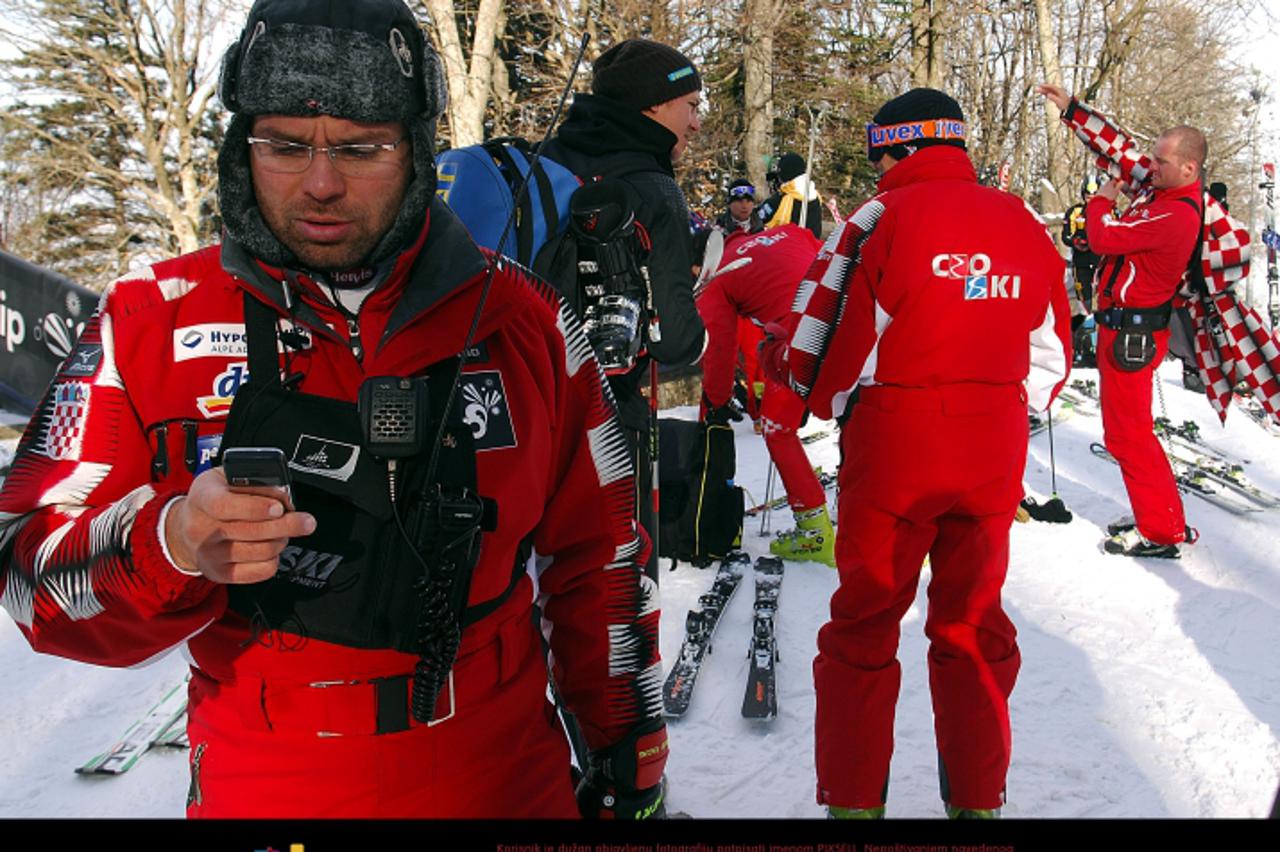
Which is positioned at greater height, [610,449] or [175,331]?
[175,331]

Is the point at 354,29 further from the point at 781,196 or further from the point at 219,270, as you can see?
the point at 781,196

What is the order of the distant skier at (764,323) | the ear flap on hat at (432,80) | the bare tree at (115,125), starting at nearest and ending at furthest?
the ear flap on hat at (432,80), the distant skier at (764,323), the bare tree at (115,125)

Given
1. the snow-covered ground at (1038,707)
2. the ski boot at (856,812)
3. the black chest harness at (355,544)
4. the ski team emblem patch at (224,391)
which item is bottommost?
the snow-covered ground at (1038,707)

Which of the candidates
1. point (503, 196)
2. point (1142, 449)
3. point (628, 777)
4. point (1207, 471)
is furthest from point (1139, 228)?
point (628, 777)

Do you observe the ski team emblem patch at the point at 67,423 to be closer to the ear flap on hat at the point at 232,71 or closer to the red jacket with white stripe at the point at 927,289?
the ear flap on hat at the point at 232,71

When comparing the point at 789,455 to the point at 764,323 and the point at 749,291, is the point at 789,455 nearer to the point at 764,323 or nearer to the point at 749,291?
the point at 764,323

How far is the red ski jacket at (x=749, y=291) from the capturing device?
19.3 feet

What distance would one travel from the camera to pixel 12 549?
4.22 feet

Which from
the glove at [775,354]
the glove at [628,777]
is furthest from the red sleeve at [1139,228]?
the glove at [628,777]

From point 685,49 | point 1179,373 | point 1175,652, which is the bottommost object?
point 1175,652

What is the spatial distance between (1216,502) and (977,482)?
594 centimetres

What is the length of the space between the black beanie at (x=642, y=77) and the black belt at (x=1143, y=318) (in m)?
4.13

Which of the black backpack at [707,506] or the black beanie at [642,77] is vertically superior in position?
the black beanie at [642,77]

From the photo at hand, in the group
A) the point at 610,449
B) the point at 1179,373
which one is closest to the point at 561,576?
the point at 610,449
